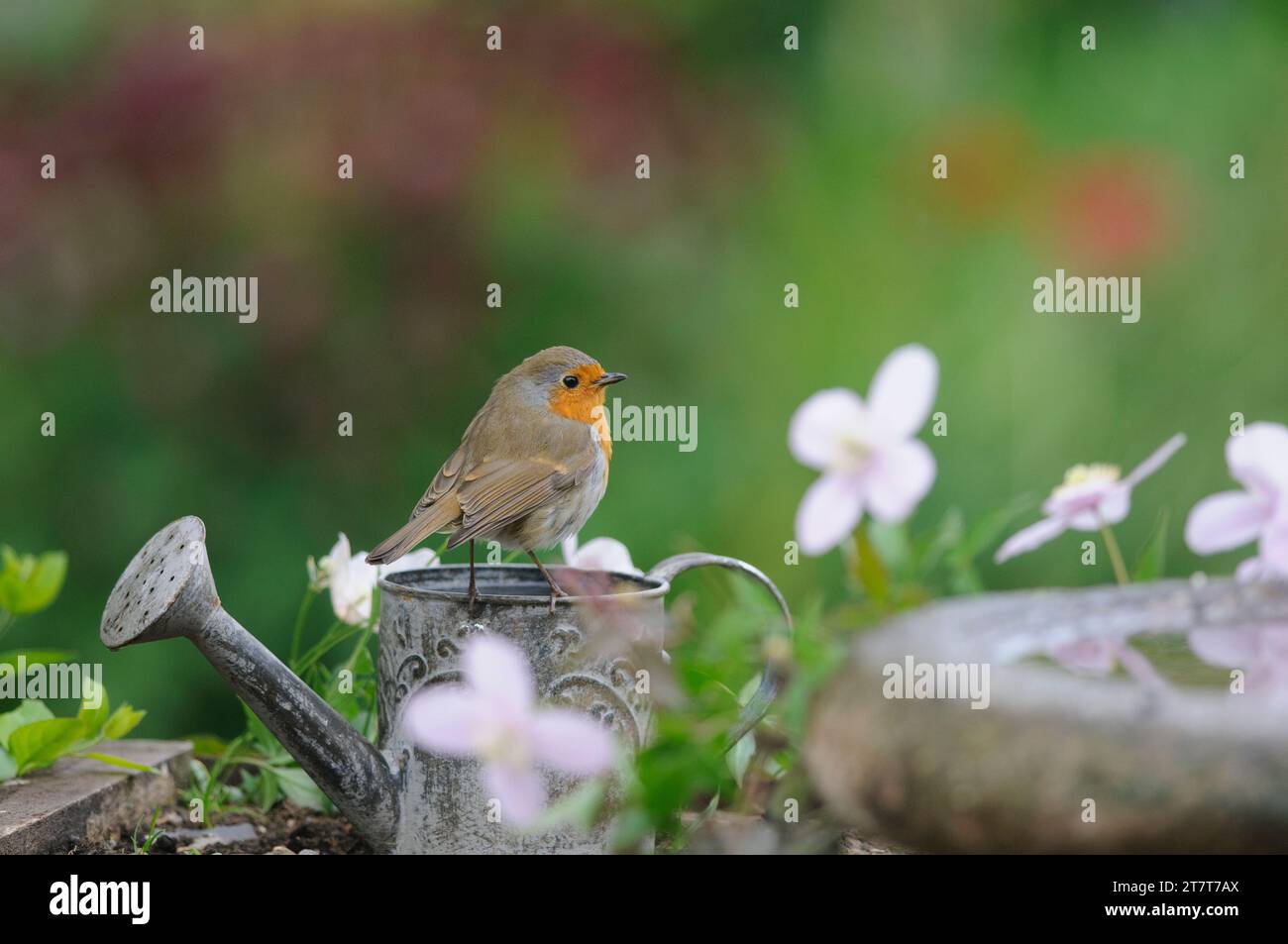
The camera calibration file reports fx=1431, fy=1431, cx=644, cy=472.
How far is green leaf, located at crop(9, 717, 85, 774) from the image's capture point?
148 centimetres

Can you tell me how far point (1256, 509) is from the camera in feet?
3.18

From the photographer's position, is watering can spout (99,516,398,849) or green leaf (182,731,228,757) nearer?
watering can spout (99,516,398,849)

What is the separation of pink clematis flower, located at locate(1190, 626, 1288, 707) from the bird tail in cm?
74

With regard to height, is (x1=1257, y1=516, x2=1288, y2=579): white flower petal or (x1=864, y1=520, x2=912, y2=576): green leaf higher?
(x1=864, y1=520, x2=912, y2=576): green leaf

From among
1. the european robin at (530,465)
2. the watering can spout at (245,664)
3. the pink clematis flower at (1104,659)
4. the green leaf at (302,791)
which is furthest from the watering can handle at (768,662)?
the green leaf at (302,791)

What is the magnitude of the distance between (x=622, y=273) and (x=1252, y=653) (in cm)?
178

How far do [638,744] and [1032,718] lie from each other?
2.13 feet

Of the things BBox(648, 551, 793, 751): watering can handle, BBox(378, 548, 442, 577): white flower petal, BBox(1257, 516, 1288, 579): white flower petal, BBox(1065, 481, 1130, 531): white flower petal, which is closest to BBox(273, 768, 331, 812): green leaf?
BBox(378, 548, 442, 577): white flower petal

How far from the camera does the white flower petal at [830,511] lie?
0.83 m

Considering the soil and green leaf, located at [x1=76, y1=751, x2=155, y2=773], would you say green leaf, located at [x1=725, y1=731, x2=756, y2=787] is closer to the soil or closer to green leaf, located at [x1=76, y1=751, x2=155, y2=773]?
the soil

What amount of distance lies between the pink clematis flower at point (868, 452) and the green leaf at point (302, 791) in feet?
3.00

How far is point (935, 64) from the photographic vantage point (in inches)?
108

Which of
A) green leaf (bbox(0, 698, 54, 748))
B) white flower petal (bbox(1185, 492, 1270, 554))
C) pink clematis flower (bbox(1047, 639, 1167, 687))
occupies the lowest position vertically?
green leaf (bbox(0, 698, 54, 748))

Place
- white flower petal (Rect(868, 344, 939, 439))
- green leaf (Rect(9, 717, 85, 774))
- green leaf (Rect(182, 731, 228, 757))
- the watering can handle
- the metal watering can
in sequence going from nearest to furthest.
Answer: white flower petal (Rect(868, 344, 939, 439)) → the watering can handle → the metal watering can → green leaf (Rect(9, 717, 85, 774)) → green leaf (Rect(182, 731, 228, 757))
